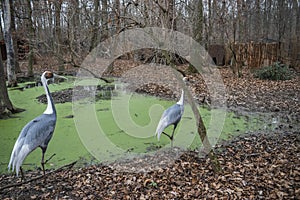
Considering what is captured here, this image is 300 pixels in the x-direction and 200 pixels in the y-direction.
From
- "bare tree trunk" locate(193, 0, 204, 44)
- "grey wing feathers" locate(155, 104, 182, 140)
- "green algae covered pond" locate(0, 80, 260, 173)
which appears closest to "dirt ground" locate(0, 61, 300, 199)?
"green algae covered pond" locate(0, 80, 260, 173)

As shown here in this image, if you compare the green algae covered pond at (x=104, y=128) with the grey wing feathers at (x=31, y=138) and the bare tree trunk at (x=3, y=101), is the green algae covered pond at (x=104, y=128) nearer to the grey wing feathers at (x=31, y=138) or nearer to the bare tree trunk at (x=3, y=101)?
the bare tree trunk at (x=3, y=101)

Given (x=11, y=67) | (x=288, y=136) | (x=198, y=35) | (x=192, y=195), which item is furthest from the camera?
(x=198, y=35)

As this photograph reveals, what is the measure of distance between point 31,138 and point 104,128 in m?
1.87

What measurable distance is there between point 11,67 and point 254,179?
7.77 m

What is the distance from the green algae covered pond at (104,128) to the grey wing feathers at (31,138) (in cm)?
63

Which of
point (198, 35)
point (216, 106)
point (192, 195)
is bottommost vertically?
point (192, 195)

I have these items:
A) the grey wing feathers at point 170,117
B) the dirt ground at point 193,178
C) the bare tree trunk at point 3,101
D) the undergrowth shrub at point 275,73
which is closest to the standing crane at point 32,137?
the dirt ground at point 193,178

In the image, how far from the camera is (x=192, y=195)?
99.0 inches

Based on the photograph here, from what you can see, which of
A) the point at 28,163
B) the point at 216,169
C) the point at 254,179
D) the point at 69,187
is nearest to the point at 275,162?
the point at 254,179

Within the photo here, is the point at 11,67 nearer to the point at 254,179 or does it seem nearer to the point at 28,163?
the point at 28,163

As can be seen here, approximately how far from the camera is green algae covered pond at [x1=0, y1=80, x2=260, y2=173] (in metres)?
3.45

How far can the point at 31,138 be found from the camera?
8.27ft

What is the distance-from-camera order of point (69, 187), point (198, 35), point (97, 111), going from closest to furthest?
point (69, 187) → point (97, 111) → point (198, 35)

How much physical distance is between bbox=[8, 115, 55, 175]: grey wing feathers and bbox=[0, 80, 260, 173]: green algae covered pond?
63 cm
